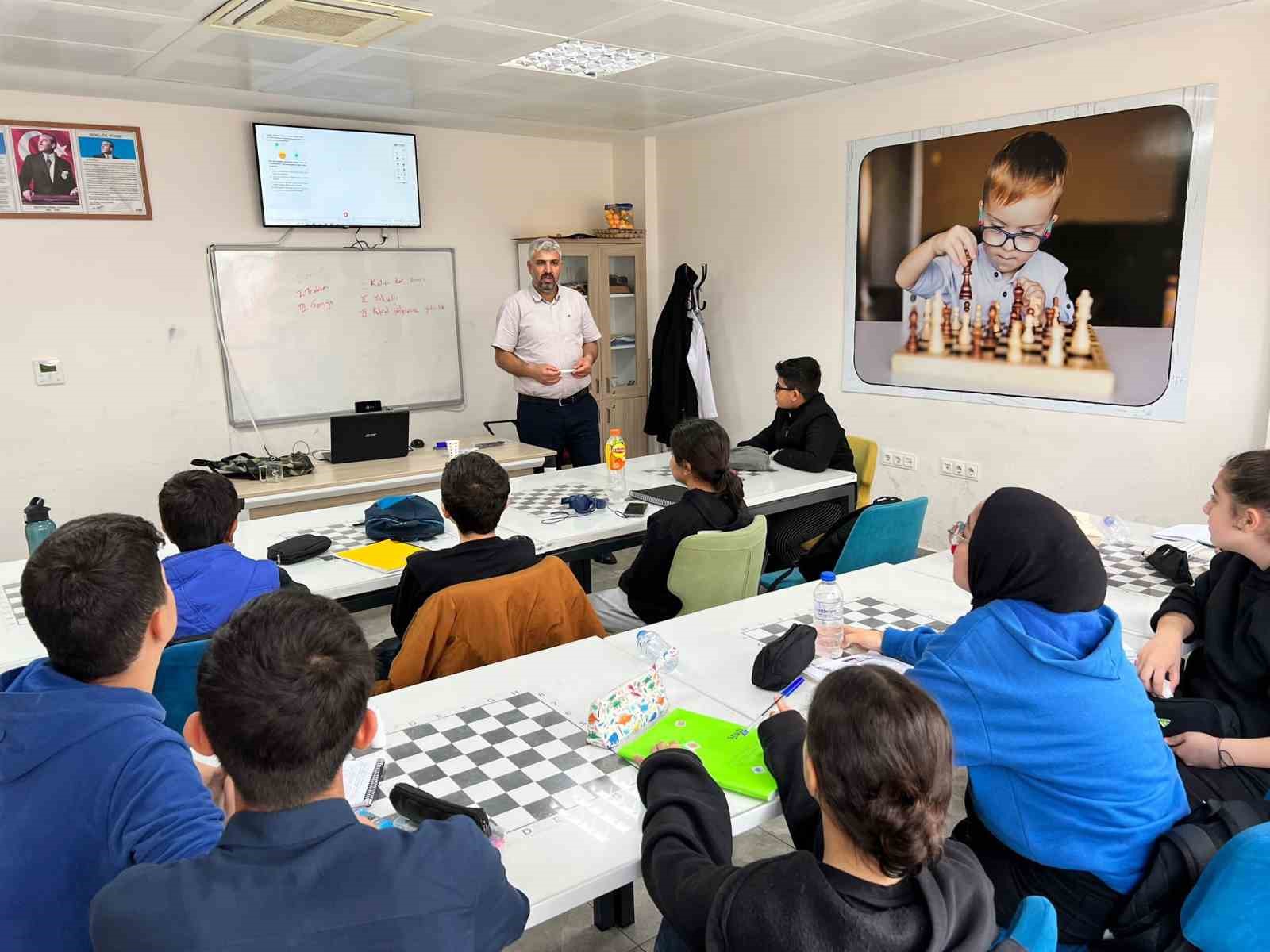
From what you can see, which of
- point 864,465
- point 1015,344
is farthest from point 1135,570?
point 1015,344

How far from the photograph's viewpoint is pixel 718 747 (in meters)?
1.66

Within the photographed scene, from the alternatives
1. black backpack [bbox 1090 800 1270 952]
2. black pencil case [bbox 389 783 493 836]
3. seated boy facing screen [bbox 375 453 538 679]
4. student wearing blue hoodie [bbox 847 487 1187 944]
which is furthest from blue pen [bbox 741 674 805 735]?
seated boy facing screen [bbox 375 453 538 679]

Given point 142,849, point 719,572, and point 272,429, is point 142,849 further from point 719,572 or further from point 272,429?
point 272,429

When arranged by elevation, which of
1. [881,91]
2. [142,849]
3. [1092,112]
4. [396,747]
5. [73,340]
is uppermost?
[881,91]

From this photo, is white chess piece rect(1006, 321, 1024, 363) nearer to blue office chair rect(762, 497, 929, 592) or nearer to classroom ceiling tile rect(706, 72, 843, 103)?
classroom ceiling tile rect(706, 72, 843, 103)

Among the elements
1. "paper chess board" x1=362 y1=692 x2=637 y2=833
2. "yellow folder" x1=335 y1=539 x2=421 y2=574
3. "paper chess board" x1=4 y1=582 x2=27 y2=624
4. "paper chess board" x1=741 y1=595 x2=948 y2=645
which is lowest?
"paper chess board" x1=741 y1=595 x2=948 y2=645

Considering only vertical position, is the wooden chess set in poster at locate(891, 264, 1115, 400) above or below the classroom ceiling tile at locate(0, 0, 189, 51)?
below

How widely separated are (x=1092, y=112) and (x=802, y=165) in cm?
182

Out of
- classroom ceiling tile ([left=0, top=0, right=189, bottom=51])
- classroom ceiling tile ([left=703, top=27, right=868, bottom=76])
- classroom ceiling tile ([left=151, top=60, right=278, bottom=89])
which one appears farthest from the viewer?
classroom ceiling tile ([left=151, top=60, right=278, bottom=89])

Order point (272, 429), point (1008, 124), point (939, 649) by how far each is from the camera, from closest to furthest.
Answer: point (939, 649) < point (1008, 124) < point (272, 429)

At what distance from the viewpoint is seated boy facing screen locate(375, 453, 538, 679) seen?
235 cm

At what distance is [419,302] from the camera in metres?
6.05

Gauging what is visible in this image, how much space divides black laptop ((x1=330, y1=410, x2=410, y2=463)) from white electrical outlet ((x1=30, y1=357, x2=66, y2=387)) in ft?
5.70

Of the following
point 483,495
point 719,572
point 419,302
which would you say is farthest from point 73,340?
point 719,572
